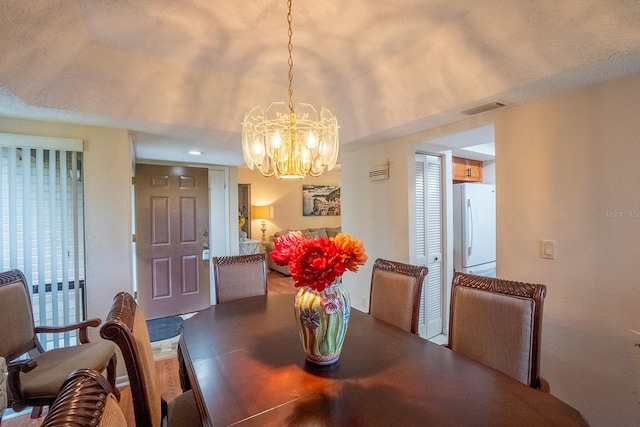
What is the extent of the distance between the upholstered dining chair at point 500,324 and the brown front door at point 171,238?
337cm

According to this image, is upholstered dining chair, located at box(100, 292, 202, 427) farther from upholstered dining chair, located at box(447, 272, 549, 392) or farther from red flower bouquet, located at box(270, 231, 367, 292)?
upholstered dining chair, located at box(447, 272, 549, 392)

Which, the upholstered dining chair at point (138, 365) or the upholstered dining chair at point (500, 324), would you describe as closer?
the upholstered dining chair at point (138, 365)

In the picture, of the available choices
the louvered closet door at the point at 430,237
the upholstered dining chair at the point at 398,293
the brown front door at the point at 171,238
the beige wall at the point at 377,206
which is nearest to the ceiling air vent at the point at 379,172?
the beige wall at the point at 377,206

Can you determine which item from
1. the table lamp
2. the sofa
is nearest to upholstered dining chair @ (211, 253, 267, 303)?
the sofa

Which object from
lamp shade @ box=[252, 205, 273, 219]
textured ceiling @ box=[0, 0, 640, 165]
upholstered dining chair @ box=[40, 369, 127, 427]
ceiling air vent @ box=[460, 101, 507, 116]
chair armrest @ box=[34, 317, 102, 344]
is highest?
textured ceiling @ box=[0, 0, 640, 165]

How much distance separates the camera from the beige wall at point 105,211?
7.80 ft

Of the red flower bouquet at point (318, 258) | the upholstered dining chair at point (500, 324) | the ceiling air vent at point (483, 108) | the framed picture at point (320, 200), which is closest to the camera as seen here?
the red flower bouquet at point (318, 258)

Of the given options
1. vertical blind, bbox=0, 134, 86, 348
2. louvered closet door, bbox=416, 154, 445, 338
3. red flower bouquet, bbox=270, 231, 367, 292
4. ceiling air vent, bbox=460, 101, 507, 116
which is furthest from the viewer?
louvered closet door, bbox=416, 154, 445, 338

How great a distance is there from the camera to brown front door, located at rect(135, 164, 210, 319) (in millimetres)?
3641

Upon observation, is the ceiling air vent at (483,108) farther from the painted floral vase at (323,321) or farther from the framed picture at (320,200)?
the framed picture at (320,200)

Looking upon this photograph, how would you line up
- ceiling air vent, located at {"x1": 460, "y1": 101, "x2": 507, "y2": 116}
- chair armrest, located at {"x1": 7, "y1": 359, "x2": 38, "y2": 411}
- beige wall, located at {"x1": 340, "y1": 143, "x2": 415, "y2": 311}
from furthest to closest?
beige wall, located at {"x1": 340, "y1": 143, "x2": 415, "y2": 311} → ceiling air vent, located at {"x1": 460, "y1": 101, "x2": 507, "y2": 116} → chair armrest, located at {"x1": 7, "y1": 359, "x2": 38, "y2": 411}

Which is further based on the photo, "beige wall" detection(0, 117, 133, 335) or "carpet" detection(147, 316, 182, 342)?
"carpet" detection(147, 316, 182, 342)

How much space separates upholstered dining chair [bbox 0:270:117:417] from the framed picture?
5.47 meters

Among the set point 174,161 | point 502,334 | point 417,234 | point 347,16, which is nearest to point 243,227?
point 174,161
